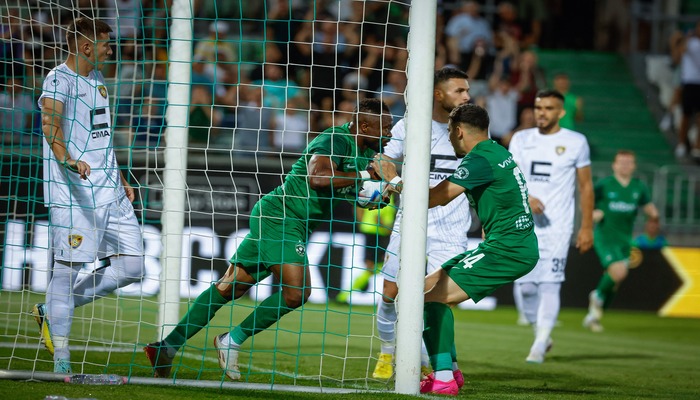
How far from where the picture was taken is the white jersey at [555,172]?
31.4 feet

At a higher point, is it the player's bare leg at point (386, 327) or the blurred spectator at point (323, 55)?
the blurred spectator at point (323, 55)

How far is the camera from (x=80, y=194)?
6.80 meters

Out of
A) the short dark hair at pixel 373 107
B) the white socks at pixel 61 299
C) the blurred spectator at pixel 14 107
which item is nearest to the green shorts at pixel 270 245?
the short dark hair at pixel 373 107

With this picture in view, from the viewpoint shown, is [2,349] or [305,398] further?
[2,349]

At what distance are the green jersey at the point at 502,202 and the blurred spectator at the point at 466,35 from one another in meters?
11.7

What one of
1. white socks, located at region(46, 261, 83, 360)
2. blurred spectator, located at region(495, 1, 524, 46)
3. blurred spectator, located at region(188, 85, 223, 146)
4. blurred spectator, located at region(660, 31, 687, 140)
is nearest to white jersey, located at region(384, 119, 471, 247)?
white socks, located at region(46, 261, 83, 360)

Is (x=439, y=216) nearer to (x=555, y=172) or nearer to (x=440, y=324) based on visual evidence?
(x=440, y=324)

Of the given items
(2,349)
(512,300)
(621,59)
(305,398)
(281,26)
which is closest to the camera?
(305,398)

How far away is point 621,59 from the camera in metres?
22.0

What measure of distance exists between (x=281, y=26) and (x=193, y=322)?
32.2 ft

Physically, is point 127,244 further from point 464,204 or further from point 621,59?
point 621,59

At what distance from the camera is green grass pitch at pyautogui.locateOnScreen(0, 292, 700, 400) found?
250 inches

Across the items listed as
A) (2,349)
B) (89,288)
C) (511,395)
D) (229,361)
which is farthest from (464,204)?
(2,349)

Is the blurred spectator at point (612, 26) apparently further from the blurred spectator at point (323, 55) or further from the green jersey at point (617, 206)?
the green jersey at point (617, 206)
